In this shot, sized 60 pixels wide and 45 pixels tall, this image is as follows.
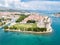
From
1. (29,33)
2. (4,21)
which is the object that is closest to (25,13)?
(4,21)

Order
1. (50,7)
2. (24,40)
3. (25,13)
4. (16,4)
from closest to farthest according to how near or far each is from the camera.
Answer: (24,40) → (16,4) → (50,7) → (25,13)

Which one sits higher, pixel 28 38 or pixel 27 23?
pixel 27 23

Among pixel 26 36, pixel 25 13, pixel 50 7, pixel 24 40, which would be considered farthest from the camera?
pixel 25 13

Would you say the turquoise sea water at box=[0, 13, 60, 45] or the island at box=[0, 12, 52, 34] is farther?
the island at box=[0, 12, 52, 34]

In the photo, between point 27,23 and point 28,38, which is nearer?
point 28,38

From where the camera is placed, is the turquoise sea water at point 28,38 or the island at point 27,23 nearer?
the turquoise sea water at point 28,38

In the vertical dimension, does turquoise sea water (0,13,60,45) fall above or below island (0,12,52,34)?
below

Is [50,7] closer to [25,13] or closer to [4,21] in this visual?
[25,13]

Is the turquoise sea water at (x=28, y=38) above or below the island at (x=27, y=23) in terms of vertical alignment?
below
